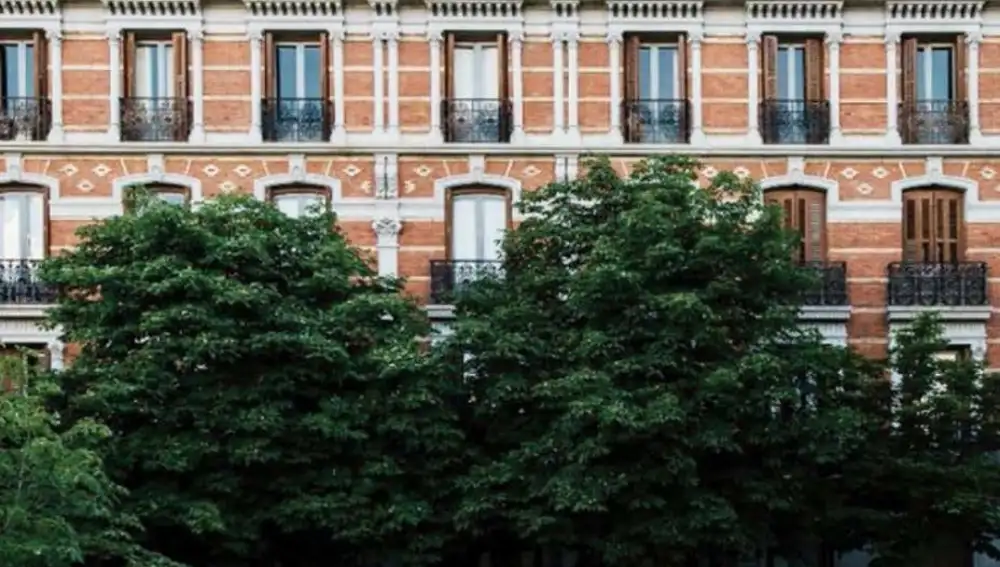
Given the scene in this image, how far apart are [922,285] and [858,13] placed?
5.56 metres

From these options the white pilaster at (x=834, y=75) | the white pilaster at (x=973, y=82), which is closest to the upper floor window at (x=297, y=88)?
the white pilaster at (x=834, y=75)

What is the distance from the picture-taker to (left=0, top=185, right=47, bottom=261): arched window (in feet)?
125

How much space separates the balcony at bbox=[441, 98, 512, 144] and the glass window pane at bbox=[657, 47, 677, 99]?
3.09m

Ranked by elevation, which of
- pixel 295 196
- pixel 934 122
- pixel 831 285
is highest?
pixel 934 122

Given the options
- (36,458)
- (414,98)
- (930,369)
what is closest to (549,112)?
(414,98)

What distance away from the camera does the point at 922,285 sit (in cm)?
3847

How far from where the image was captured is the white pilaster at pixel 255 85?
38.5 meters

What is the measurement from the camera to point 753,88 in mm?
39031

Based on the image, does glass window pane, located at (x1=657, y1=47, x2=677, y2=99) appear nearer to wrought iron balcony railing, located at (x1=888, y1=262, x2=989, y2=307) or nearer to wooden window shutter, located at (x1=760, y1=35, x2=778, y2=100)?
wooden window shutter, located at (x1=760, y1=35, x2=778, y2=100)

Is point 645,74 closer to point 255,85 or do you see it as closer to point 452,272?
point 452,272

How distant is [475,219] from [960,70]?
10104 millimetres

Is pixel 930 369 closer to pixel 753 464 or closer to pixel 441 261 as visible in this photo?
pixel 753 464

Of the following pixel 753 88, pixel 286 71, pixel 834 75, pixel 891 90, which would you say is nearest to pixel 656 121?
pixel 753 88

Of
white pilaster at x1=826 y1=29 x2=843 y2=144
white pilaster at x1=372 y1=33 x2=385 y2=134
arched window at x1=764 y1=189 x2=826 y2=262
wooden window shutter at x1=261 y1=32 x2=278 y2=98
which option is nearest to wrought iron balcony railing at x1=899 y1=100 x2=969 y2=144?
white pilaster at x1=826 y1=29 x2=843 y2=144
